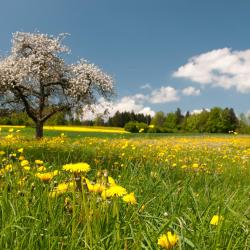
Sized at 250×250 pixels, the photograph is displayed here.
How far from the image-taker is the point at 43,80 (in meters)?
28.9

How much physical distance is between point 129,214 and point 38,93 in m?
27.3

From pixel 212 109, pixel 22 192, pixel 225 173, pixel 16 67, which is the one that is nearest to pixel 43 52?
pixel 16 67

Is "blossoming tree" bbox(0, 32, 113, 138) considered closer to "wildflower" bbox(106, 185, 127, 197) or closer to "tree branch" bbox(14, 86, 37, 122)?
"tree branch" bbox(14, 86, 37, 122)

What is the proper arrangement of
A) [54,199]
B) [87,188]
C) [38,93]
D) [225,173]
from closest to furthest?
[87,188], [54,199], [225,173], [38,93]

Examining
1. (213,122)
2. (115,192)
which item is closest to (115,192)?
(115,192)

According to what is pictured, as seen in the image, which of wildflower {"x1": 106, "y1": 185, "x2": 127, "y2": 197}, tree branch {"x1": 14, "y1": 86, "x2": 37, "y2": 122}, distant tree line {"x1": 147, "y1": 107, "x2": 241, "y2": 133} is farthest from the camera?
distant tree line {"x1": 147, "y1": 107, "x2": 241, "y2": 133}

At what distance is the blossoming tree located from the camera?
28.4 metres

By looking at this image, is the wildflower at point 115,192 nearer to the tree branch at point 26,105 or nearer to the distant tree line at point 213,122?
the tree branch at point 26,105

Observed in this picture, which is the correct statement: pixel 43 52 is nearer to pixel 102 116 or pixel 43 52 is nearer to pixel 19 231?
pixel 102 116

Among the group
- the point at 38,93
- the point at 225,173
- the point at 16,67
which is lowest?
the point at 225,173

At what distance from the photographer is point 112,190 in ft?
7.23

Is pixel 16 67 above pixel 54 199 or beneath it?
above

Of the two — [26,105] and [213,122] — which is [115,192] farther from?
[213,122]

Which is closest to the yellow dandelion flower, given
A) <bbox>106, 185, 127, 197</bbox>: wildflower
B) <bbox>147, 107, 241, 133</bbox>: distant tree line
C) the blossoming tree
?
<bbox>106, 185, 127, 197</bbox>: wildflower
